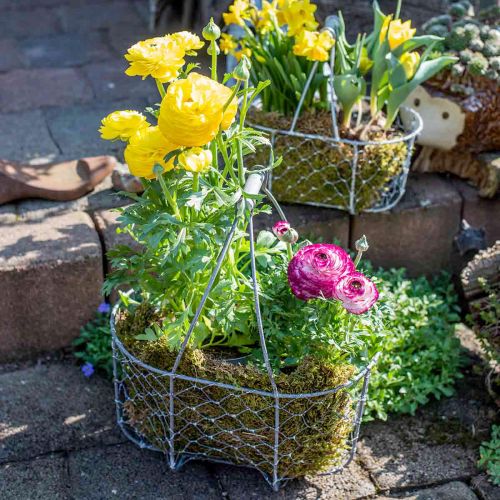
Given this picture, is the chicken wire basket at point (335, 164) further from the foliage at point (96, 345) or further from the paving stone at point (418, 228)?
the foliage at point (96, 345)

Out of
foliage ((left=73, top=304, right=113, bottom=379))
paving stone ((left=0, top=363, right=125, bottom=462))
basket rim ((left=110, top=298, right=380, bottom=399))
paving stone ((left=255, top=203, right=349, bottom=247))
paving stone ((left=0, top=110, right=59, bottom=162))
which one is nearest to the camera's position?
basket rim ((left=110, top=298, right=380, bottom=399))

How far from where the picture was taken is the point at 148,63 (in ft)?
6.27

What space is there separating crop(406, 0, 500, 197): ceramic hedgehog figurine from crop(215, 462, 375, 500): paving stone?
1.24 metres

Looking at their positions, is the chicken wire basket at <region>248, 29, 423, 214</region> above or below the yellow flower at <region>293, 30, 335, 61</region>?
below

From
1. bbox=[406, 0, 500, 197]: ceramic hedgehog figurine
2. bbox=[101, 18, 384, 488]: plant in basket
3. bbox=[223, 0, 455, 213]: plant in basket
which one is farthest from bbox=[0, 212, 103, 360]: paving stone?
bbox=[406, 0, 500, 197]: ceramic hedgehog figurine

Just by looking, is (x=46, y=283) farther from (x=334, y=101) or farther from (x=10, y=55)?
(x=10, y=55)

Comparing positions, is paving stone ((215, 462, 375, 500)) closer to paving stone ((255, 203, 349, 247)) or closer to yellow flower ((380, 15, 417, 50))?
paving stone ((255, 203, 349, 247))

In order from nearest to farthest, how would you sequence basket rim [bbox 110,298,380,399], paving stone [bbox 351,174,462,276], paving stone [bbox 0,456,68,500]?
basket rim [bbox 110,298,380,399] → paving stone [bbox 0,456,68,500] → paving stone [bbox 351,174,462,276]

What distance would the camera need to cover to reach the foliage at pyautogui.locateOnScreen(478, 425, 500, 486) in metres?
2.42

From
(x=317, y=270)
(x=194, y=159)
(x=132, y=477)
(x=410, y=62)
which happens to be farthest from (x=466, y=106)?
(x=132, y=477)

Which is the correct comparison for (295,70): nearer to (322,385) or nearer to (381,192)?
(381,192)

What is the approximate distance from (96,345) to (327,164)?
0.96 metres

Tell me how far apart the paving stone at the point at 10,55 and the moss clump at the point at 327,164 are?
5.79 feet

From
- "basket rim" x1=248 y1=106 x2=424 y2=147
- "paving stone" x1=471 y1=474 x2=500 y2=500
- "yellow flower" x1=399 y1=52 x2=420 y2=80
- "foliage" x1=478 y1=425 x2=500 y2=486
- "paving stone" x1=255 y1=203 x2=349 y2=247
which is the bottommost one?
"paving stone" x1=471 y1=474 x2=500 y2=500
